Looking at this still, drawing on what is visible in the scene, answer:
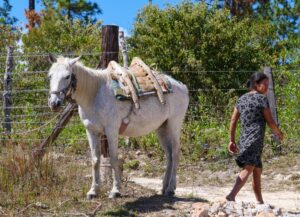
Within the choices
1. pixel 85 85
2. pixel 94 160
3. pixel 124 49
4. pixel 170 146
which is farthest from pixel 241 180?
pixel 124 49

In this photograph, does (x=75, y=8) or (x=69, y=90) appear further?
(x=75, y=8)

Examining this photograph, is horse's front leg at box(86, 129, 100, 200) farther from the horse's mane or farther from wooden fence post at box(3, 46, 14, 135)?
wooden fence post at box(3, 46, 14, 135)

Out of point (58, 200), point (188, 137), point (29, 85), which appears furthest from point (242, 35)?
point (58, 200)

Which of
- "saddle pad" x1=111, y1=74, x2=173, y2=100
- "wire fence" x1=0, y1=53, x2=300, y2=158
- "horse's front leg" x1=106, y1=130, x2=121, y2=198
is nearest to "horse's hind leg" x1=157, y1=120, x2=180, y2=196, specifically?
"saddle pad" x1=111, y1=74, x2=173, y2=100

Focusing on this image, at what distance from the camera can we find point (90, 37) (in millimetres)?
18516

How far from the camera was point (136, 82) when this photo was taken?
24.4ft

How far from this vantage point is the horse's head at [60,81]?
652cm

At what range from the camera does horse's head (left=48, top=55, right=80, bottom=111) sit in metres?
6.52

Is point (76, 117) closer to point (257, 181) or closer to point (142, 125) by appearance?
point (142, 125)

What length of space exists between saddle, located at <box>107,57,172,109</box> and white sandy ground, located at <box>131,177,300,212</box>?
5.09 ft

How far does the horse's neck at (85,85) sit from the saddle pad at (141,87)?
0.25 m

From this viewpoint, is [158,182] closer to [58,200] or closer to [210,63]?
[58,200]

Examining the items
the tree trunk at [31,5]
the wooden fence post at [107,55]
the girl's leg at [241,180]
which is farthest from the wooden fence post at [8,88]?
the tree trunk at [31,5]

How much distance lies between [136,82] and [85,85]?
71cm
